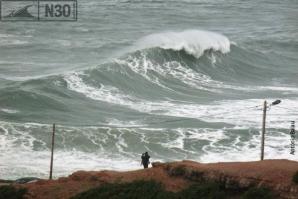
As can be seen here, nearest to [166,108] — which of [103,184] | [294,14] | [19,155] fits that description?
[19,155]

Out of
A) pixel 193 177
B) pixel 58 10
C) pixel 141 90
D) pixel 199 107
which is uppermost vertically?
pixel 58 10

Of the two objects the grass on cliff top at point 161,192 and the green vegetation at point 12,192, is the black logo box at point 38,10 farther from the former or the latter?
the grass on cliff top at point 161,192

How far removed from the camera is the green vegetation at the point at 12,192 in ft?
65.4

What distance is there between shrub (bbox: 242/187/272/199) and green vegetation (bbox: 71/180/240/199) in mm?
722

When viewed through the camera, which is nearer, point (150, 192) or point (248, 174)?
point (248, 174)

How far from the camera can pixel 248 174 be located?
1856 cm

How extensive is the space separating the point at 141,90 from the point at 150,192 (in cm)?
2257

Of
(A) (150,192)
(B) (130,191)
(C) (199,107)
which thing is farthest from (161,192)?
(C) (199,107)

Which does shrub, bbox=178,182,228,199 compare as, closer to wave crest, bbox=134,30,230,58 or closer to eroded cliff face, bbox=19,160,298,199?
eroded cliff face, bbox=19,160,298,199

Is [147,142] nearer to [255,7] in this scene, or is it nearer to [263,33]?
[263,33]

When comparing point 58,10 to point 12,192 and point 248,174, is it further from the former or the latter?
point 248,174

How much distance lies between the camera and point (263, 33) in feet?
212

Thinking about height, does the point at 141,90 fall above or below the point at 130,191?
above

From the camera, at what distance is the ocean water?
28.8 metres
